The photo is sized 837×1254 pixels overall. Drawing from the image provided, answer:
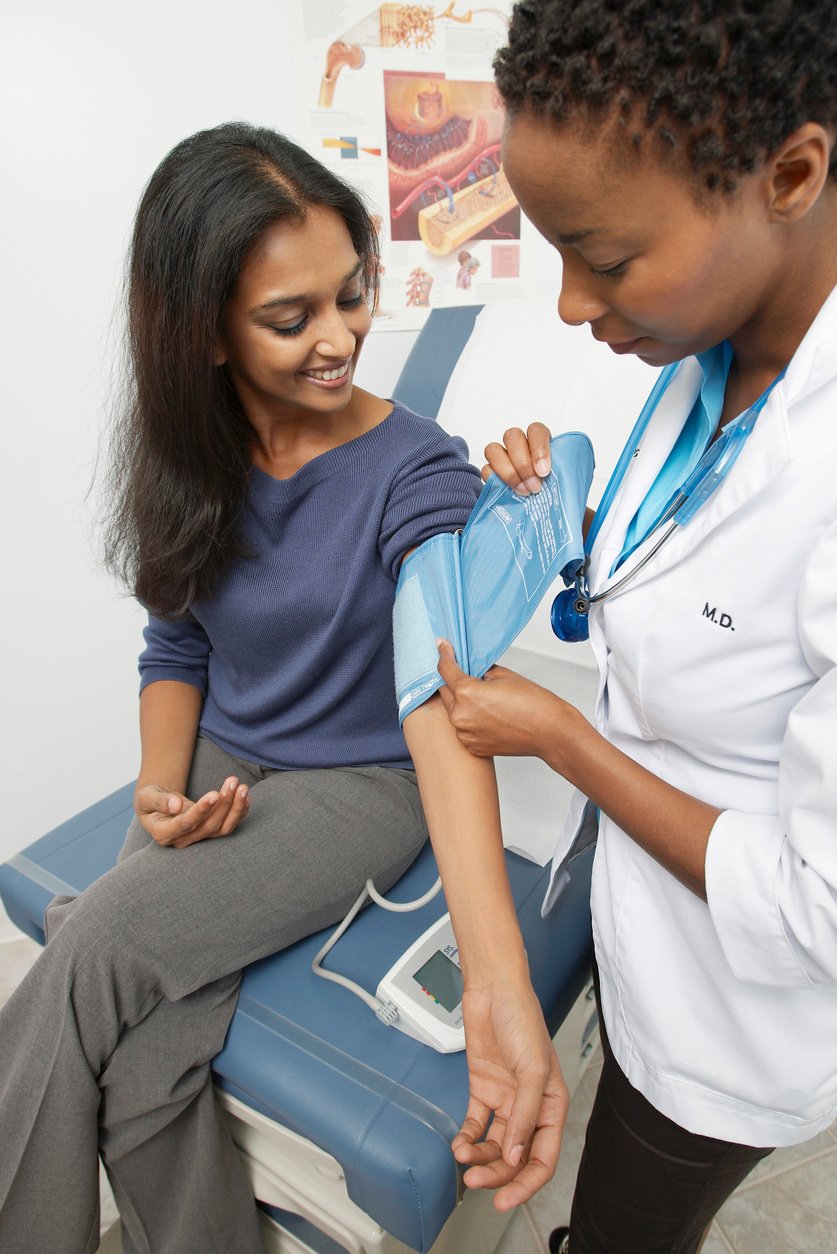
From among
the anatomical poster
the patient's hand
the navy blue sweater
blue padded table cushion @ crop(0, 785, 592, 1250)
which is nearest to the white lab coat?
blue padded table cushion @ crop(0, 785, 592, 1250)

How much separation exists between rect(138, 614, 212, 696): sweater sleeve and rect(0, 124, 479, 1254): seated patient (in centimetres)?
4

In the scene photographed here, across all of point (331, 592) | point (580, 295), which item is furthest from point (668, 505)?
point (331, 592)

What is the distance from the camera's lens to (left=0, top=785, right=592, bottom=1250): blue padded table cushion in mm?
859

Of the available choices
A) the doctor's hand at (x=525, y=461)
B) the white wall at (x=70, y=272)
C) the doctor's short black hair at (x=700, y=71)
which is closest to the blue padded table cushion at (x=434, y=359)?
the white wall at (x=70, y=272)

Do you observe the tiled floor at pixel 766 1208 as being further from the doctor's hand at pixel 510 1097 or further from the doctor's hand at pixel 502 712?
the doctor's hand at pixel 502 712

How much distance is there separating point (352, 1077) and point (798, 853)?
599 mm

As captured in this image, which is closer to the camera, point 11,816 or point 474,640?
point 474,640

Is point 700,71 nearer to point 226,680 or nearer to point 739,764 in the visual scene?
point 739,764

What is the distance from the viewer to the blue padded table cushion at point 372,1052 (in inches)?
33.8

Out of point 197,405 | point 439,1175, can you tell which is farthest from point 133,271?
Result: point 439,1175

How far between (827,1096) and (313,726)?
714mm

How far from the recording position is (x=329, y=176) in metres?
1.01

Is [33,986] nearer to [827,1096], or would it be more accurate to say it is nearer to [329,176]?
[827,1096]

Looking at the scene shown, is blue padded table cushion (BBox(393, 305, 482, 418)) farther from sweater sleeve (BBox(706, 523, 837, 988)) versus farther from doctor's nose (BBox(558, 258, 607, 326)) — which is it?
sweater sleeve (BBox(706, 523, 837, 988))
